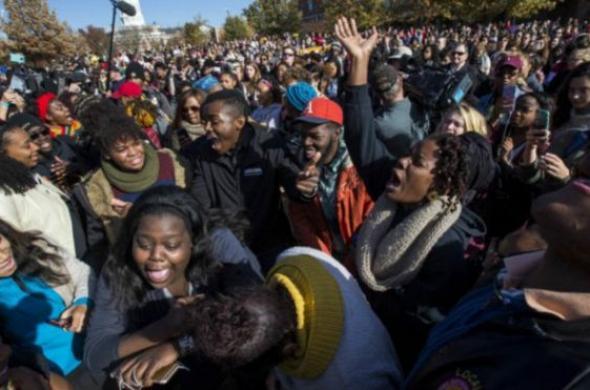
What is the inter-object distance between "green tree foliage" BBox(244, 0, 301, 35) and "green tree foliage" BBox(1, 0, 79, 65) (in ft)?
74.1

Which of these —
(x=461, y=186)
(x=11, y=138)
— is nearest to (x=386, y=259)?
(x=461, y=186)

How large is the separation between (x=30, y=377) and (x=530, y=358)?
1.70 m

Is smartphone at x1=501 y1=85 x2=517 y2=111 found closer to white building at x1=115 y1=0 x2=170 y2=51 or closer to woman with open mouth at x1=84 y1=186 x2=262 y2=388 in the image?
woman with open mouth at x1=84 y1=186 x2=262 y2=388

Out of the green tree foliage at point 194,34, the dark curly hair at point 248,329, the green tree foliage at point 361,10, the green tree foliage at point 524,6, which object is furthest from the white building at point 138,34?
the dark curly hair at point 248,329

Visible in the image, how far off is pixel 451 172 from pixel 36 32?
33.8 meters

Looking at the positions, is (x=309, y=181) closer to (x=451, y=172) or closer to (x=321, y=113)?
(x=321, y=113)

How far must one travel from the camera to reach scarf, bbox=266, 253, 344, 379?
1.29 metres

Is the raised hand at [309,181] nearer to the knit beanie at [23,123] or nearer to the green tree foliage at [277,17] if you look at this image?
the knit beanie at [23,123]

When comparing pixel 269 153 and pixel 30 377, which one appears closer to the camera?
pixel 30 377

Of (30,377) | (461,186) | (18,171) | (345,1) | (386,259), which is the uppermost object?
(345,1)

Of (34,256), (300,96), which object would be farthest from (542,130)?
(34,256)

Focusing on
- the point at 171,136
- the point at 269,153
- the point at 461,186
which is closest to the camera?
the point at 461,186

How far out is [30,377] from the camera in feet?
5.22

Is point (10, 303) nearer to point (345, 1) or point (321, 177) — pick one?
point (321, 177)
